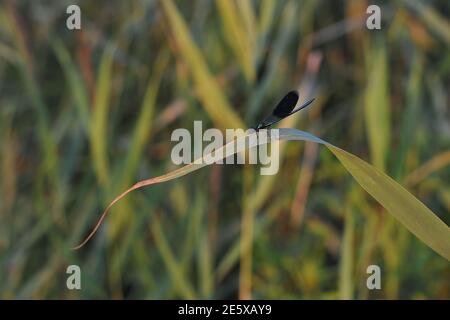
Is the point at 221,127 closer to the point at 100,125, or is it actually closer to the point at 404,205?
the point at 100,125

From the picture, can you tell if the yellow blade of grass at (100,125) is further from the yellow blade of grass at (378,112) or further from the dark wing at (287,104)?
the dark wing at (287,104)

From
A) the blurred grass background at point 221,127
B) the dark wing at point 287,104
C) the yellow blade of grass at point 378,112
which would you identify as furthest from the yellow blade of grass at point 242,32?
the dark wing at point 287,104

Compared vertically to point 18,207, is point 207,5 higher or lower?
higher

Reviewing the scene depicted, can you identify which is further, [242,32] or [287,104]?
[242,32]

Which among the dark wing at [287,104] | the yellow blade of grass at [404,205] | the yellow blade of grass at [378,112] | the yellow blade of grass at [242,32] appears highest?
the yellow blade of grass at [242,32]

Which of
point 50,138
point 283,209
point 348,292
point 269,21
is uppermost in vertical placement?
point 269,21

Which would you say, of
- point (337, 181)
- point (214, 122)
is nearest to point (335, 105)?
point (337, 181)

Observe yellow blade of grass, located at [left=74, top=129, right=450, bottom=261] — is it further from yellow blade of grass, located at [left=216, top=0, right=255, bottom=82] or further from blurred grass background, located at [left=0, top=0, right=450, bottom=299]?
yellow blade of grass, located at [left=216, top=0, right=255, bottom=82]

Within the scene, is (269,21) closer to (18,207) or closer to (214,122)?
(214,122)

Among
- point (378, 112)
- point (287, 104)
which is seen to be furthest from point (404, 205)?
point (378, 112)
